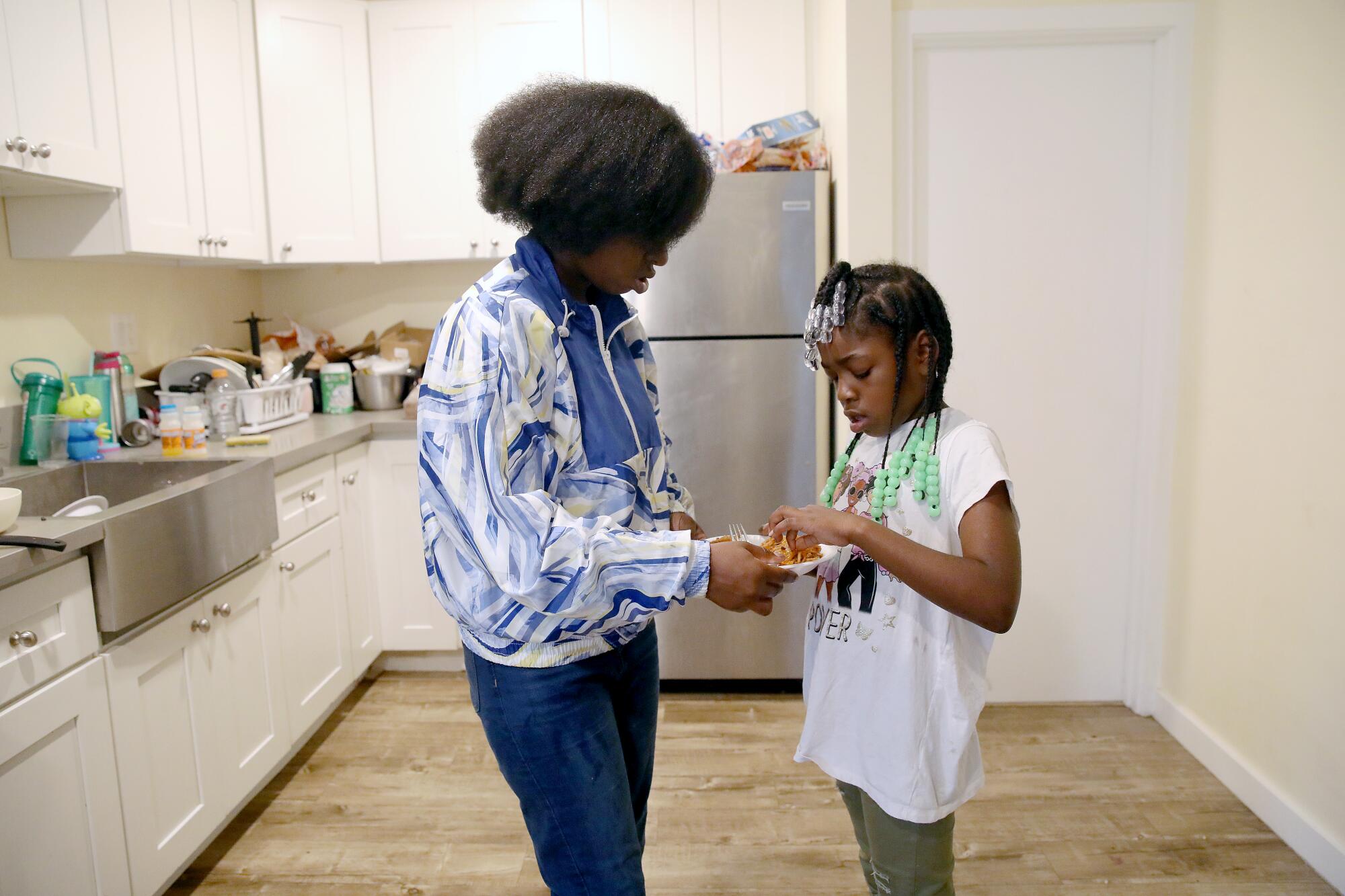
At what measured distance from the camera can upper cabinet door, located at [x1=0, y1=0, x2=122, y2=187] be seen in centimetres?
186

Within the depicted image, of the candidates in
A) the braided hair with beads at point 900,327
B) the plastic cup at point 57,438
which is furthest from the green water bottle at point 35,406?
the braided hair with beads at point 900,327

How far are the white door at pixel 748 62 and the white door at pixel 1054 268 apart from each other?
65 cm

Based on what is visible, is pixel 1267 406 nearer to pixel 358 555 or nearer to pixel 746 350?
pixel 746 350

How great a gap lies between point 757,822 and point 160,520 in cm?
144

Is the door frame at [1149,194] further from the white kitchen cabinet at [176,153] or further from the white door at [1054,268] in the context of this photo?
the white kitchen cabinet at [176,153]

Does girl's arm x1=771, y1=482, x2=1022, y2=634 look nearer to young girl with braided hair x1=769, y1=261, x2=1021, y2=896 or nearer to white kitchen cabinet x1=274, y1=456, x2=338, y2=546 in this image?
young girl with braided hair x1=769, y1=261, x2=1021, y2=896

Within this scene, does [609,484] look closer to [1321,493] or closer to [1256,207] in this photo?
[1321,493]

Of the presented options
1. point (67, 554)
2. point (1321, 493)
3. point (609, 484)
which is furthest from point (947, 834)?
point (67, 554)

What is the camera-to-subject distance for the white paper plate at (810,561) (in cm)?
105

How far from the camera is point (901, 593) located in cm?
117

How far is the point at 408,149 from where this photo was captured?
3074 millimetres

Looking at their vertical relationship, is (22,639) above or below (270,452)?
below

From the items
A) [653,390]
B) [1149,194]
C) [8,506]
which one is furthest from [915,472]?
[1149,194]

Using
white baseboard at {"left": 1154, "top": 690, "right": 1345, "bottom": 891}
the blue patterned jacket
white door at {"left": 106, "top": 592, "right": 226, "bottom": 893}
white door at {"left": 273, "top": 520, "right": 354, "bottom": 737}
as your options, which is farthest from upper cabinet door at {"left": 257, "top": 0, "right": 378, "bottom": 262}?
white baseboard at {"left": 1154, "top": 690, "right": 1345, "bottom": 891}
